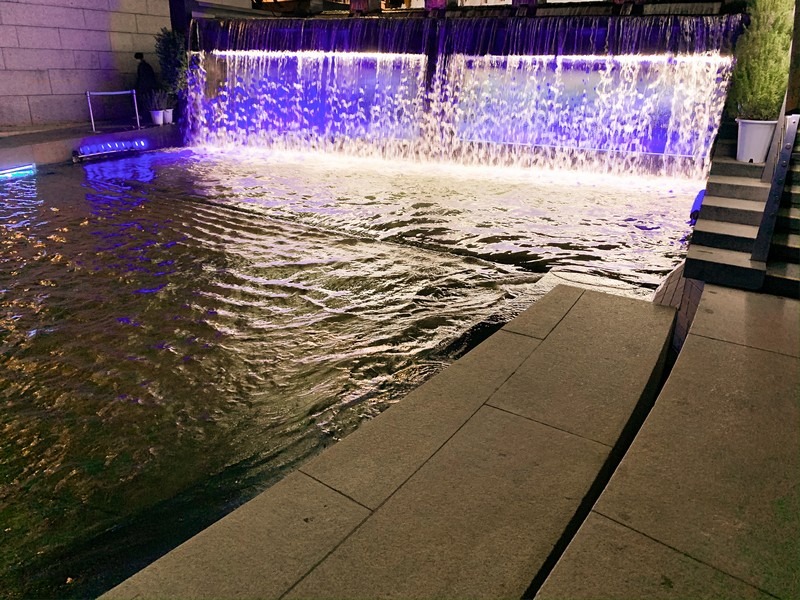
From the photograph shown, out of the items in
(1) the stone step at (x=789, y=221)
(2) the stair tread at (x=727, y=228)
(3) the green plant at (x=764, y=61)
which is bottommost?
(2) the stair tread at (x=727, y=228)

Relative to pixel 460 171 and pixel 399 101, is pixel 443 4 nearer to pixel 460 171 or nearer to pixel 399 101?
pixel 399 101

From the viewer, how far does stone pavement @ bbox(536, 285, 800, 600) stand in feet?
5.76

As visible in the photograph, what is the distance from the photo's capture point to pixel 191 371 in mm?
3510

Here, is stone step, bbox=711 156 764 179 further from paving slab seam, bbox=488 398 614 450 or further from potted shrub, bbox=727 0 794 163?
paving slab seam, bbox=488 398 614 450

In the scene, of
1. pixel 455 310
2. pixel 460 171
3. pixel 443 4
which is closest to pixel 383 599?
pixel 455 310

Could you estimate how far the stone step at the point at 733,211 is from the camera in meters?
4.98

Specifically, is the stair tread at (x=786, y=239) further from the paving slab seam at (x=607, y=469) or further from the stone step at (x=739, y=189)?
the paving slab seam at (x=607, y=469)

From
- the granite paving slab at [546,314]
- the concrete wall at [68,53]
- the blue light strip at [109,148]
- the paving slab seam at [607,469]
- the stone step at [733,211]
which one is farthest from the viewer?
the concrete wall at [68,53]

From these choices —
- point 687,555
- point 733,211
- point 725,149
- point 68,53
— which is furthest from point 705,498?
point 68,53

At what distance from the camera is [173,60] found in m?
13.1

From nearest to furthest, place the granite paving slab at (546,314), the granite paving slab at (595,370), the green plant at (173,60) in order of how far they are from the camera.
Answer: the granite paving slab at (595,370) < the granite paving slab at (546,314) < the green plant at (173,60)

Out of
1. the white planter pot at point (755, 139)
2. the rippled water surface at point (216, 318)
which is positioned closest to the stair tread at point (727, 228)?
the rippled water surface at point (216, 318)

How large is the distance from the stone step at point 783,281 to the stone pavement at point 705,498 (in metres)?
1.20

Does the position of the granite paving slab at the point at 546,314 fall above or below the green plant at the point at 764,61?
below
